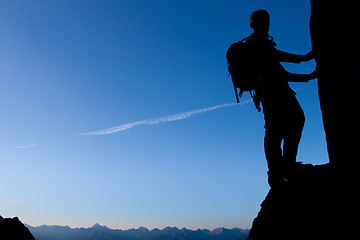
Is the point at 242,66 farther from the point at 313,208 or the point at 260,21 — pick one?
the point at 313,208

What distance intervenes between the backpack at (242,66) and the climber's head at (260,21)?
1.11 ft

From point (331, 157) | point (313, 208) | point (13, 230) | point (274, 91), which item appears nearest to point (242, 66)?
point (274, 91)

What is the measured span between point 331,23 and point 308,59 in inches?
30.5

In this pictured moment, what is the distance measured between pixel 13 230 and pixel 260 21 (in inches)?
3393

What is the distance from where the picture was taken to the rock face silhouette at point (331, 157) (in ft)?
11.2

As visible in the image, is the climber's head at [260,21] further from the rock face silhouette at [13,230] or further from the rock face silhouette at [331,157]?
the rock face silhouette at [13,230]

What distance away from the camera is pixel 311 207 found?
12.5 ft

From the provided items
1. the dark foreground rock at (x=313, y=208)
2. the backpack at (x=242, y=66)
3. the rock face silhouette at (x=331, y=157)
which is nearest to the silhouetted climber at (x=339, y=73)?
the rock face silhouette at (x=331, y=157)

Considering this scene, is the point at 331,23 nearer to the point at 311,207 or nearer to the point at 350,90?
the point at 350,90

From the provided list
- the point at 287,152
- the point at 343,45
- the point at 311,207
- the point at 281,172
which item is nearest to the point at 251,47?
the point at 343,45

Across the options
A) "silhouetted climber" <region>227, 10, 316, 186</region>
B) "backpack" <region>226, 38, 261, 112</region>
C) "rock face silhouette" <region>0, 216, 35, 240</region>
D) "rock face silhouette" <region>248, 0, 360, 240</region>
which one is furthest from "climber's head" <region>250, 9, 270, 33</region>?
"rock face silhouette" <region>0, 216, 35, 240</region>

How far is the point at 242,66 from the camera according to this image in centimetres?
490

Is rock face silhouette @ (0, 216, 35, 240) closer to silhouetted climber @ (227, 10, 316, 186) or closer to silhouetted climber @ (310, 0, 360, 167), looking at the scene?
silhouetted climber @ (227, 10, 316, 186)

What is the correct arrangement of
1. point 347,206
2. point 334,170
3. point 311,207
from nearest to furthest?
point 347,206 → point 311,207 → point 334,170
